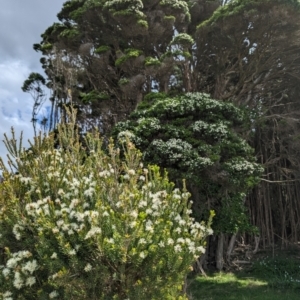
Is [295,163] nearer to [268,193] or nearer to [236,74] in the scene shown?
[268,193]

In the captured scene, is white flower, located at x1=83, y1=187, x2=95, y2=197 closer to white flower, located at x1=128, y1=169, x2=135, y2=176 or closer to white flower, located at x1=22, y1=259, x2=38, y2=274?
white flower, located at x1=128, y1=169, x2=135, y2=176

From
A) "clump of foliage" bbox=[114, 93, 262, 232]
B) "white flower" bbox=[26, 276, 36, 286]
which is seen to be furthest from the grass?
"white flower" bbox=[26, 276, 36, 286]

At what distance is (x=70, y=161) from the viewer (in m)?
3.38

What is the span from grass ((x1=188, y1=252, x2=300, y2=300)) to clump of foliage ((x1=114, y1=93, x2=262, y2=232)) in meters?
1.10

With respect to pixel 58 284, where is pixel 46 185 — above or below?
above

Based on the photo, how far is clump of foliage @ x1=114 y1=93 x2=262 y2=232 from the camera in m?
6.48

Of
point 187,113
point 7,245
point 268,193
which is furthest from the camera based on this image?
point 268,193

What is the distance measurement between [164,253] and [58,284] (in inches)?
26.4

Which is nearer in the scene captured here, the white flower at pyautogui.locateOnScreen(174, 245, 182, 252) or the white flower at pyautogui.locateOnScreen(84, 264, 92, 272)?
the white flower at pyautogui.locateOnScreen(84, 264, 92, 272)

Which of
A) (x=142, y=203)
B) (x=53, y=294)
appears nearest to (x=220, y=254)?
(x=142, y=203)

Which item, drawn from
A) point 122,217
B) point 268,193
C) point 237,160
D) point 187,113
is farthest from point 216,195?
point 122,217

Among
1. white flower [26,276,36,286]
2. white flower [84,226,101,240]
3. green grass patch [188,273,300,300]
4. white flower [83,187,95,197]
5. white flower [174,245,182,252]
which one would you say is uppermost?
white flower [83,187,95,197]

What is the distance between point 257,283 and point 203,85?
15.0 feet

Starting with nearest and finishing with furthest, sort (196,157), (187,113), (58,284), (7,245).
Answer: (58,284), (7,245), (196,157), (187,113)
